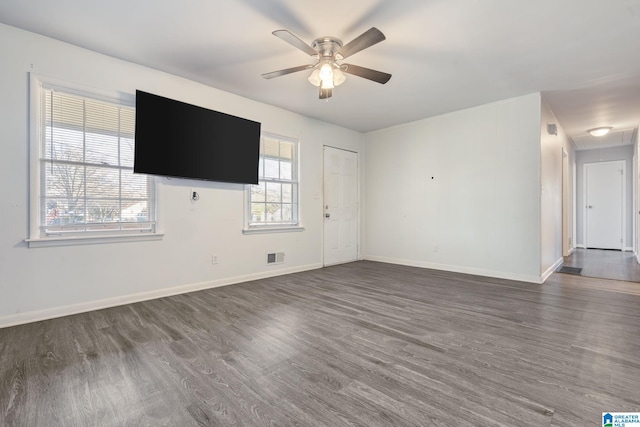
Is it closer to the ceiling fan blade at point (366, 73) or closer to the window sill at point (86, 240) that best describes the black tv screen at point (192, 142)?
the window sill at point (86, 240)

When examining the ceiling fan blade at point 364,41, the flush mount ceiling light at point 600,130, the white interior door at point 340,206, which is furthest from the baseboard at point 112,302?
the flush mount ceiling light at point 600,130

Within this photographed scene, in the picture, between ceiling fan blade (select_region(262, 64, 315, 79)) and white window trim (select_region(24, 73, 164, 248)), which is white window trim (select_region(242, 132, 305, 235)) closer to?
ceiling fan blade (select_region(262, 64, 315, 79))

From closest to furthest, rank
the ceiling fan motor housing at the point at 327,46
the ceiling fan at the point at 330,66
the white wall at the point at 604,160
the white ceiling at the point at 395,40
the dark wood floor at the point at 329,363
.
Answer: the dark wood floor at the point at 329,363
the white ceiling at the point at 395,40
the ceiling fan at the point at 330,66
the ceiling fan motor housing at the point at 327,46
the white wall at the point at 604,160

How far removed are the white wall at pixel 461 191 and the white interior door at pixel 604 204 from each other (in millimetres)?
5261

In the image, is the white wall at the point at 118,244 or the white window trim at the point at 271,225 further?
the white window trim at the point at 271,225

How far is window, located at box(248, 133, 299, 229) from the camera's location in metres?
4.66

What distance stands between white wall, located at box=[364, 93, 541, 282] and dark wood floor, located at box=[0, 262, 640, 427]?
1.29 meters

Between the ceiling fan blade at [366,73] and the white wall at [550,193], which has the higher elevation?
the ceiling fan blade at [366,73]

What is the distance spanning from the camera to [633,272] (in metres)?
4.86

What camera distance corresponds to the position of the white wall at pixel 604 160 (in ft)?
23.7

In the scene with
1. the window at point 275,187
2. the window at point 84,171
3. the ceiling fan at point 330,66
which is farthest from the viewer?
the window at point 275,187

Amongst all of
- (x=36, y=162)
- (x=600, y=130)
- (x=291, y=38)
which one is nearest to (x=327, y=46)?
(x=291, y=38)

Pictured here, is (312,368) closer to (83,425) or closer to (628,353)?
(83,425)

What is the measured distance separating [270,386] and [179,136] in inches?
122
